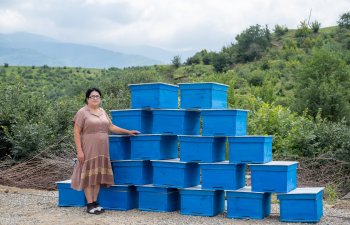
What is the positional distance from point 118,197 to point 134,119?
1.37 metres

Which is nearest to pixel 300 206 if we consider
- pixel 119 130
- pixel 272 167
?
pixel 272 167

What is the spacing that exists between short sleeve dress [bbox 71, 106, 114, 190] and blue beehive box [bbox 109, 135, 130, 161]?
294mm

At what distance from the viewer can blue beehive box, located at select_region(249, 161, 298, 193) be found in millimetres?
8000

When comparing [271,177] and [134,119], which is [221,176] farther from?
[134,119]

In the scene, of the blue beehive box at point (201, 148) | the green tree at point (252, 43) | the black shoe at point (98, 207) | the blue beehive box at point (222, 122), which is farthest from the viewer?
the green tree at point (252, 43)

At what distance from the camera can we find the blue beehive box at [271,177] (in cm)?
800

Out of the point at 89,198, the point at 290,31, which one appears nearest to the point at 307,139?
the point at 89,198

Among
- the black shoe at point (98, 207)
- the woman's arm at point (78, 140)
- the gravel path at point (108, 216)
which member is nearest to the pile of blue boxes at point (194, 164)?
the gravel path at point (108, 216)

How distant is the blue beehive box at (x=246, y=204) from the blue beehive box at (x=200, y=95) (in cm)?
146

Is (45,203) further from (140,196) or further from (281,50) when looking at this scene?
(281,50)

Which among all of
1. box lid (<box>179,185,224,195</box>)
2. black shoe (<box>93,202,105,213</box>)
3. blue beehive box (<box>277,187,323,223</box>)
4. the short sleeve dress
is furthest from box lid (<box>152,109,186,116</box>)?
blue beehive box (<box>277,187,323,223</box>)

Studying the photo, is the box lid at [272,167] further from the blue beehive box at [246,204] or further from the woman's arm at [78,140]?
the woman's arm at [78,140]

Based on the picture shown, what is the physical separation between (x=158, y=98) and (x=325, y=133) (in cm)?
608

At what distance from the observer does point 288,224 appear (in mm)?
7996
